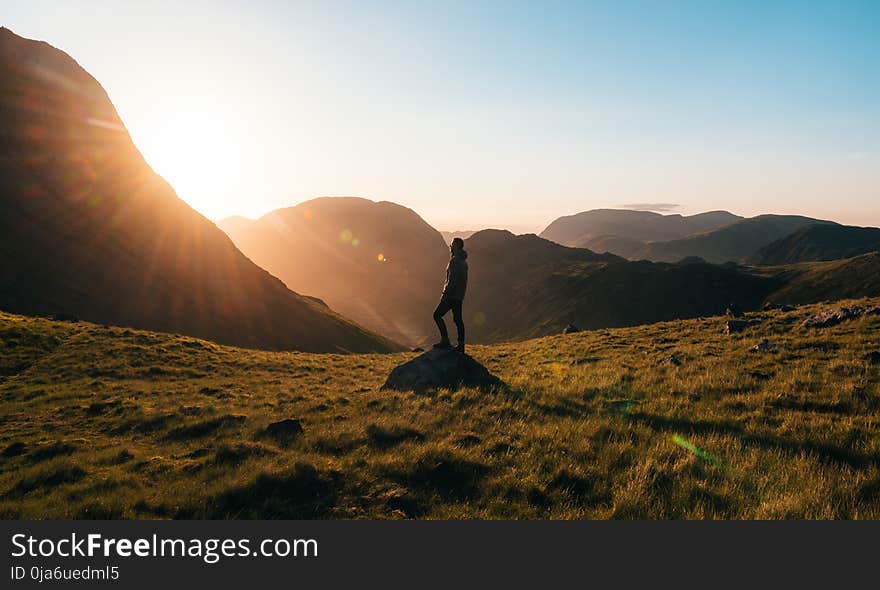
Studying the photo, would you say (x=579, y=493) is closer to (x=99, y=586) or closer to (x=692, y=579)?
(x=692, y=579)

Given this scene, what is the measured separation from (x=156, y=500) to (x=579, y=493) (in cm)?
643

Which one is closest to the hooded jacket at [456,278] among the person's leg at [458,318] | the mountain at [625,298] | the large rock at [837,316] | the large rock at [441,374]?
the person's leg at [458,318]

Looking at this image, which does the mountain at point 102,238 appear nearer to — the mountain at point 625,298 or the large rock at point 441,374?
the large rock at point 441,374

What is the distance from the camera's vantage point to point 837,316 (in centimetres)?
1756

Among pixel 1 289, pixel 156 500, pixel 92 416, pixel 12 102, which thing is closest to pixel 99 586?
pixel 156 500

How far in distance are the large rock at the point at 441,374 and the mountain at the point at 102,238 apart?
6101cm

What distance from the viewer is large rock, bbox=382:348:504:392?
46.4ft

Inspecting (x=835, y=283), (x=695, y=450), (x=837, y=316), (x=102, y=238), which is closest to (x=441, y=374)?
(x=695, y=450)

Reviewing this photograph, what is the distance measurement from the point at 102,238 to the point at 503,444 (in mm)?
86772

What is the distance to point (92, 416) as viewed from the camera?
14.2 meters

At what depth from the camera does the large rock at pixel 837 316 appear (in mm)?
17241

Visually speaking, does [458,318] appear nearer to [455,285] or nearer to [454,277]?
[455,285]

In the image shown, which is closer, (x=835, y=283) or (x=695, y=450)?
(x=695, y=450)

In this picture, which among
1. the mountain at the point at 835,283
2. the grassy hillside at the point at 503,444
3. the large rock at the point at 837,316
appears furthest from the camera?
the mountain at the point at 835,283
